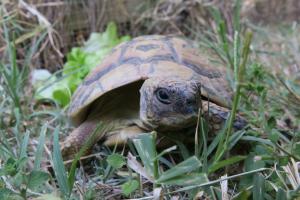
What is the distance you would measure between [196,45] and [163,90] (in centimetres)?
105

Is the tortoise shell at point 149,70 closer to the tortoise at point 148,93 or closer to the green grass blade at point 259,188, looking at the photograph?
the tortoise at point 148,93

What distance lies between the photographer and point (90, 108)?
89.4 inches

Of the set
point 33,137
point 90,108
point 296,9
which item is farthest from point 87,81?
point 296,9

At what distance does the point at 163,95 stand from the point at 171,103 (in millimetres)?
45

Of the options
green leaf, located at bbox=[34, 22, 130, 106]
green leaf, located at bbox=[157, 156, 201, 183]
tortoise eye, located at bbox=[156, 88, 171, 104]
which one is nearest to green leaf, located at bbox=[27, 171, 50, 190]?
green leaf, located at bbox=[157, 156, 201, 183]

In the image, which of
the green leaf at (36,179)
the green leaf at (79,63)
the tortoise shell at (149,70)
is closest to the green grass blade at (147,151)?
the green leaf at (36,179)

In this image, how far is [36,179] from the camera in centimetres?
127

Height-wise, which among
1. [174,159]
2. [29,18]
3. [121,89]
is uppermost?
[29,18]

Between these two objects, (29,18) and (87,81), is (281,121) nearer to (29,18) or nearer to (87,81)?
(87,81)

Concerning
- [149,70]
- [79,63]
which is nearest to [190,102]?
[149,70]

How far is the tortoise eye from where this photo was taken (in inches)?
63.2

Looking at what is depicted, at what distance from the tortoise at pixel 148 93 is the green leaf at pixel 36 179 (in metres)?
0.51

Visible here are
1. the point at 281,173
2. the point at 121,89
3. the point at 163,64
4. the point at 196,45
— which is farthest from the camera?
the point at 196,45

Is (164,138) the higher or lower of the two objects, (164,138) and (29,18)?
the lower
